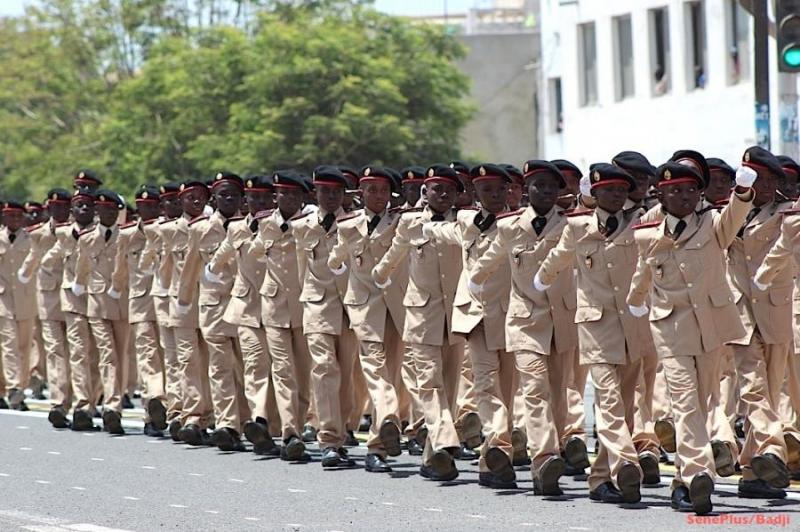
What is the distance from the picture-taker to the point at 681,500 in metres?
11.0

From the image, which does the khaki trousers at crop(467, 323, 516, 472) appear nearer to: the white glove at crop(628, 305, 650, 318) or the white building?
the white glove at crop(628, 305, 650, 318)

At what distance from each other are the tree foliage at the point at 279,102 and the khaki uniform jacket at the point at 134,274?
87.4ft

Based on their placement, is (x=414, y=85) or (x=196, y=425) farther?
(x=414, y=85)

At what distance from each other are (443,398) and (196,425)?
371cm

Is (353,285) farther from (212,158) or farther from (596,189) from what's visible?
(212,158)

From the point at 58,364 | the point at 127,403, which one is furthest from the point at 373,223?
the point at 127,403

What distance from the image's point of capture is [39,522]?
37.7 ft

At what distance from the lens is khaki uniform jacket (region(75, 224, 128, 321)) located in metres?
18.1

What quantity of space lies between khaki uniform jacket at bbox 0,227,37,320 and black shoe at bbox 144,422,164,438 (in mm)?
4438

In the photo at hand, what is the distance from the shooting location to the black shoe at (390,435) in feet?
44.9

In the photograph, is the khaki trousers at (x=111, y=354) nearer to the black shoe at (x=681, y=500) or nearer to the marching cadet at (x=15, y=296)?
the marching cadet at (x=15, y=296)

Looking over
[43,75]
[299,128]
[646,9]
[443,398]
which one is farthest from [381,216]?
[43,75]

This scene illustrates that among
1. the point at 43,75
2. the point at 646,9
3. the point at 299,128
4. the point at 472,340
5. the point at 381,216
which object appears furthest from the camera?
the point at 43,75

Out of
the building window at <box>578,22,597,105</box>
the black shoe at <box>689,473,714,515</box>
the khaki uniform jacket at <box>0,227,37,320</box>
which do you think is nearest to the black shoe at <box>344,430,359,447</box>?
the black shoe at <box>689,473,714,515</box>
